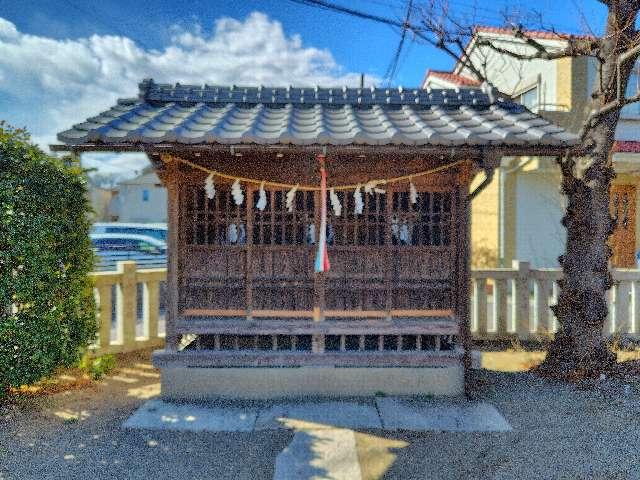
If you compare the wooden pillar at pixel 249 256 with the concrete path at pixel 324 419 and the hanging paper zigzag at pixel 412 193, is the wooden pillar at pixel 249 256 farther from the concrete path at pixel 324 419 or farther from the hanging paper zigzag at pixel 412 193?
the hanging paper zigzag at pixel 412 193

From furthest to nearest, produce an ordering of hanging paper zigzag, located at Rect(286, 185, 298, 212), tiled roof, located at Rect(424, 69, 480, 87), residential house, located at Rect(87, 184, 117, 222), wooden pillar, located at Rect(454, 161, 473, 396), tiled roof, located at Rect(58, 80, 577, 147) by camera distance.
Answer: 1. residential house, located at Rect(87, 184, 117, 222)
2. tiled roof, located at Rect(424, 69, 480, 87)
3. wooden pillar, located at Rect(454, 161, 473, 396)
4. hanging paper zigzag, located at Rect(286, 185, 298, 212)
5. tiled roof, located at Rect(58, 80, 577, 147)

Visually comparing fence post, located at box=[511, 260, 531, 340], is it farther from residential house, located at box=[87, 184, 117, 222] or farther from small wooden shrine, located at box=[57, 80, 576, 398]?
residential house, located at box=[87, 184, 117, 222]

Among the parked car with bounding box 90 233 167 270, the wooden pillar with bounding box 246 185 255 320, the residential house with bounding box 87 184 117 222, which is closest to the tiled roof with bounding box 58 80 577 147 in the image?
the wooden pillar with bounding box 246 185 255 320

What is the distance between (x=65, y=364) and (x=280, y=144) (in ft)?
13.8

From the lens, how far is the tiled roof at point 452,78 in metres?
15.9

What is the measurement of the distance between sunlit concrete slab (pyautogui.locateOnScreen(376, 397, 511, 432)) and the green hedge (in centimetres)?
433

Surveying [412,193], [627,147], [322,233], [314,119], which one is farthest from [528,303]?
[627,147]

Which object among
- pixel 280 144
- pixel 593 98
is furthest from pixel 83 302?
pixel 593 98

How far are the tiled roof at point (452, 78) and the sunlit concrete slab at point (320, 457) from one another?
1394 centimetres

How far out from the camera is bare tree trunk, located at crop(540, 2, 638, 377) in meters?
5.98

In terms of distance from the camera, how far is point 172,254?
5.62 meters

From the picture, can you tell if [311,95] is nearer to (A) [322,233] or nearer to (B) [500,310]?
(A) [322,233]

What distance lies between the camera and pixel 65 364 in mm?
5812

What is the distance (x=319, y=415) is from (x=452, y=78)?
15.3 metres
